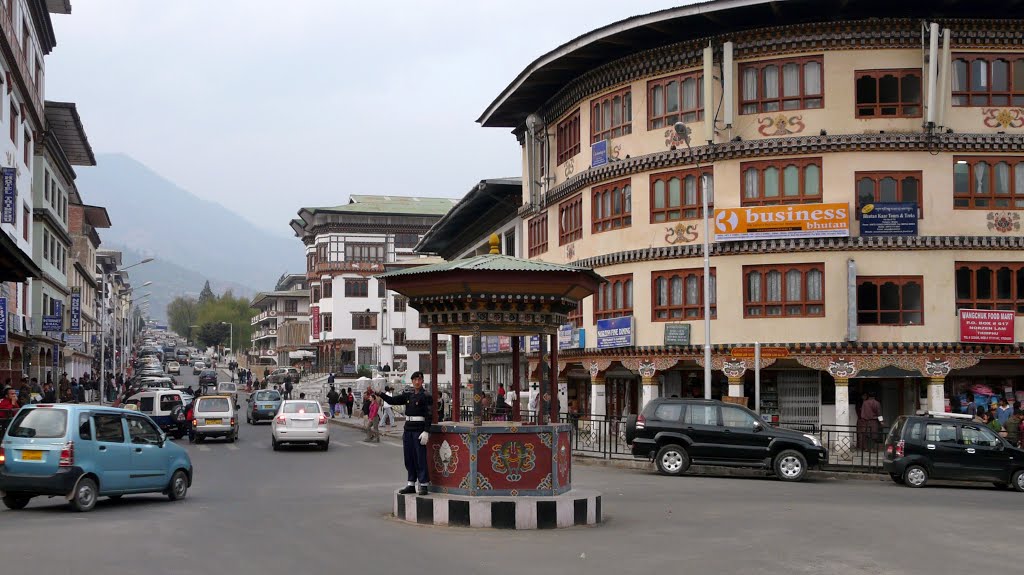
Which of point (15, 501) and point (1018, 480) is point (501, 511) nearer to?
point (15, 501)

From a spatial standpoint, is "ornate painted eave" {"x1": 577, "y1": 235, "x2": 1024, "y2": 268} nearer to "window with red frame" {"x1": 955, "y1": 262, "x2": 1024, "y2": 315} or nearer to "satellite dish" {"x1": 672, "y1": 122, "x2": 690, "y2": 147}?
"window with red frame" {"x1": 955, "y1": 262, "x2": 1024, "y2": 315}

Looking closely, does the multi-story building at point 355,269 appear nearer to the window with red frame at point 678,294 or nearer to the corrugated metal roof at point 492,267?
the window with red frame at point 678,294

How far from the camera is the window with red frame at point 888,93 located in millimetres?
32281

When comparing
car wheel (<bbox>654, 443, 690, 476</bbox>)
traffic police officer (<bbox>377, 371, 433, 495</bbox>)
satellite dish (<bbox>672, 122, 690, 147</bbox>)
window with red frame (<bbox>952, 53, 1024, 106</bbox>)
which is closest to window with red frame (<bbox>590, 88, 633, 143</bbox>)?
satellite dish (<bbox>672, 122, 690, 147</bbox>)

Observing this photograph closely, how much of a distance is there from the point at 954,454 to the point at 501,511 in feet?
42.2

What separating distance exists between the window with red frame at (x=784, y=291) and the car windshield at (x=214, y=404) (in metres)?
17.0

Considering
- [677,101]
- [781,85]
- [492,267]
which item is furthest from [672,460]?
[677,101]

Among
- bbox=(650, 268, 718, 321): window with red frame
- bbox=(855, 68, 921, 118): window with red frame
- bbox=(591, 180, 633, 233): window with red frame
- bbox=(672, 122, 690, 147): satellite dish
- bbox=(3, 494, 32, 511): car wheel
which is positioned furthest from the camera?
bbox=(591, 180, 633, 233): window with red frame

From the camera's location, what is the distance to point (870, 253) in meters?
32.2

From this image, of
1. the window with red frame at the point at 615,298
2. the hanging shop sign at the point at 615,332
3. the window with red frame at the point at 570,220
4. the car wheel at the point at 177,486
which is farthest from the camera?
the window with red frame at the point at 570,220

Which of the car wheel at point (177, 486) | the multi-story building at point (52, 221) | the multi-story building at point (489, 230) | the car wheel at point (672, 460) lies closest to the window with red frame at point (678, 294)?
the car wheel at point (672, 460)

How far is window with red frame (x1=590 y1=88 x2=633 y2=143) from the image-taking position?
36281 mm

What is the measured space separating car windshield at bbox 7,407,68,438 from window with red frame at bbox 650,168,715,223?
21.7 metres

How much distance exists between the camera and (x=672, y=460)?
2605 centimetres
